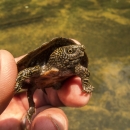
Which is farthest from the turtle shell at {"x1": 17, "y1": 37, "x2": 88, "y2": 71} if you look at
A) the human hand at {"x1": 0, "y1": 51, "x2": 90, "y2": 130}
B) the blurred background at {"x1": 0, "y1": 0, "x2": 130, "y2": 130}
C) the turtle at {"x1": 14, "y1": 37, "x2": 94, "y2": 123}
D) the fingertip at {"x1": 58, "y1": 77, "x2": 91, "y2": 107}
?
the blurred background at {"x1": 0, "y1": 0, "x2": 130, "y2": 130}

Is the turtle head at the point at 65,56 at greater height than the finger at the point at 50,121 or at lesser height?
greater

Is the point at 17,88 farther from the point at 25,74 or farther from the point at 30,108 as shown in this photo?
the point at 30,108

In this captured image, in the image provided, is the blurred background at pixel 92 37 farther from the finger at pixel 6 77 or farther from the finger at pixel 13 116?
the finger at pixel 6 77

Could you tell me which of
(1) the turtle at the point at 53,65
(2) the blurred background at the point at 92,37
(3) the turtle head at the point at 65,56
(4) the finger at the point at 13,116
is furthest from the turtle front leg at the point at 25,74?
(2) the blurred background at the point at 92,37

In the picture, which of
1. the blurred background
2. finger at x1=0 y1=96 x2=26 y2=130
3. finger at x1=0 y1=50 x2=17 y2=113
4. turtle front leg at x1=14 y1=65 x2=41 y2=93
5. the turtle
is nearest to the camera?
finger at x1=0 y1=50 x2=17 y2=113

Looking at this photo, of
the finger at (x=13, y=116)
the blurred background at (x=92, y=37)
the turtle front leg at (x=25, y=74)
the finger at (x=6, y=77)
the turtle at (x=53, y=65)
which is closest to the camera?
the finger at (x=6, y=77)

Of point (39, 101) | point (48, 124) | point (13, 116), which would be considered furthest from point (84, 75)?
point (13, 116)

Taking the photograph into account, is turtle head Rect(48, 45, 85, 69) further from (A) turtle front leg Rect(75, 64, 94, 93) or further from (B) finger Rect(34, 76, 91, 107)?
(B) finger Rect(34, 76, 91, 107)
